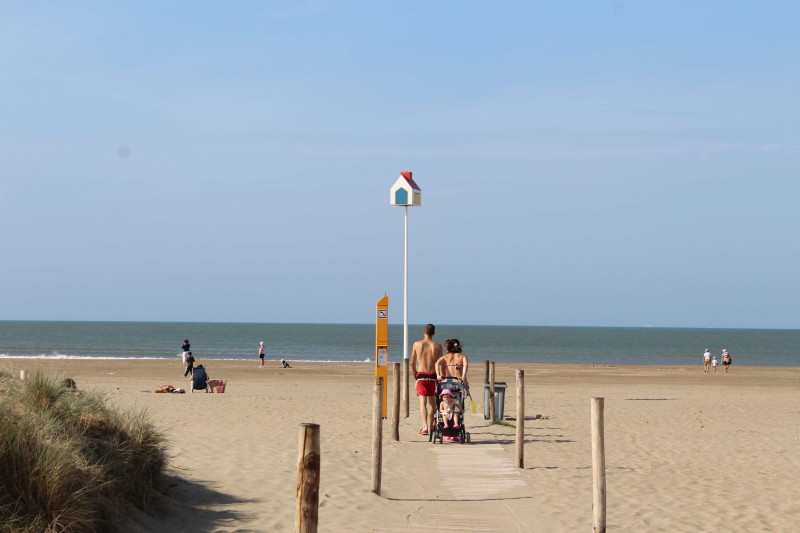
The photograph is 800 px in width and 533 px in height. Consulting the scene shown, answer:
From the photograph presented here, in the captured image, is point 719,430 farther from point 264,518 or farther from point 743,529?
point 264,518

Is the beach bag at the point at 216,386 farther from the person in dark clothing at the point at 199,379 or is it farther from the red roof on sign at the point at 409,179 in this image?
the red roof on sign at the point at 409,179

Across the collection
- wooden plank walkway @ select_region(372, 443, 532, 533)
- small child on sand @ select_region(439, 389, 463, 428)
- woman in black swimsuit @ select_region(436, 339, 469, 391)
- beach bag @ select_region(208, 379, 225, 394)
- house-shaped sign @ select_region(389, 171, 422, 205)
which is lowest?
wooden plank walkway @ select_region(372, 443, 532, 533)

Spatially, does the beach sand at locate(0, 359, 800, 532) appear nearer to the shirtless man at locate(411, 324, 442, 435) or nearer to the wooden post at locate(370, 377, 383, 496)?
the wooden post at locate(370, 377, 383, 496)

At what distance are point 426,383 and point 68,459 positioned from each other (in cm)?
775

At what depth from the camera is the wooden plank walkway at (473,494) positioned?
338 inches

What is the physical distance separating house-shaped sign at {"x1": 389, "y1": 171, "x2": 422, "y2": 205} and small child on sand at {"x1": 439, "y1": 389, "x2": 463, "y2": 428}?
509 cm

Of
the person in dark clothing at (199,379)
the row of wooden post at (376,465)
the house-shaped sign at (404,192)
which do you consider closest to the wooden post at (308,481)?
the row of wooden post at (376,465)

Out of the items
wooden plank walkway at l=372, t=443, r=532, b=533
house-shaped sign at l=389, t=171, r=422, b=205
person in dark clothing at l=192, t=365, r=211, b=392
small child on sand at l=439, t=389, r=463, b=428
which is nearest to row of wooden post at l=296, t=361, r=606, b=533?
wooden plank walkway at l=372, t=443, r=532, b=533

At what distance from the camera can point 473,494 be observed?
10.1 metres

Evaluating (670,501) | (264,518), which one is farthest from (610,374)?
(264,518)

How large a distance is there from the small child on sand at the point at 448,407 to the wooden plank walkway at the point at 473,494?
1.50 ft

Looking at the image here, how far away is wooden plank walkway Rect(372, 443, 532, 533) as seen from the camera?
8594 mm

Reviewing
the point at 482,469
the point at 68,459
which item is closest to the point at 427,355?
the point at 482,469

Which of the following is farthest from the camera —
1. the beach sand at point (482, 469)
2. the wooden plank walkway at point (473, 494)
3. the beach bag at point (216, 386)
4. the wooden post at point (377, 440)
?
the beach bag at point (216, 386)
